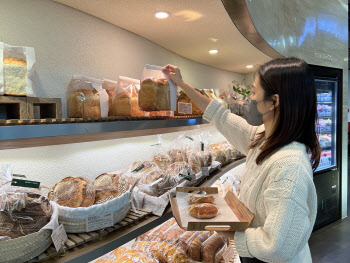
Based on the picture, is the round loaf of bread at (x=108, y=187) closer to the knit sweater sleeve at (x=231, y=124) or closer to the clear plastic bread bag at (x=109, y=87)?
the clear plastic bread bag at (x=109, y=87)

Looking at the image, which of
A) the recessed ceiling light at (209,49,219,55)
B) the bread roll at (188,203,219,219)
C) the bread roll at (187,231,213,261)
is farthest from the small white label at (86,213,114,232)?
the recessed ceiling light at (209,49,219,55)

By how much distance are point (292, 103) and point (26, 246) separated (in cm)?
115

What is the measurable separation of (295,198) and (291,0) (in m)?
3.14

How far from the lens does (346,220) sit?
435 centimetres

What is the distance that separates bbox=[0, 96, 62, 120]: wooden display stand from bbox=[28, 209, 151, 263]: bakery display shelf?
1.53 ft

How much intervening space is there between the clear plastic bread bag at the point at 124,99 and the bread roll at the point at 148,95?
0.19 ft

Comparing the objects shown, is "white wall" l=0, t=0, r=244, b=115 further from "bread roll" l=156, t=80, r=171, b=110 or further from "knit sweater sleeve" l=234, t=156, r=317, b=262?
"knit sweater sleeve" l=234, t=156, r=317, b=262

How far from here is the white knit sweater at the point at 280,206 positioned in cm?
104

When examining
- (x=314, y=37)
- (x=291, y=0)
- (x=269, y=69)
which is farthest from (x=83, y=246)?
(x=314, y=37)

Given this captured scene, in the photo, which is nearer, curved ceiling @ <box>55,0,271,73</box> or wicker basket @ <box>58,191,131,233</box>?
wicker basket @ <box>58,191,131,233</box>

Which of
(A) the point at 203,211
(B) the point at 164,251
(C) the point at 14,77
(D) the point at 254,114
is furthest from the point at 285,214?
(C) the point at 14,77

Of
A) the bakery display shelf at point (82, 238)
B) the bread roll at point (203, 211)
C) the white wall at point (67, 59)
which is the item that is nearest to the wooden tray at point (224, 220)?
the bread roll at point (203, 211)

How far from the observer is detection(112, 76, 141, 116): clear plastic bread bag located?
1.24 m

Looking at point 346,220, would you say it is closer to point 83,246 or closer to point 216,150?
point 216,150
